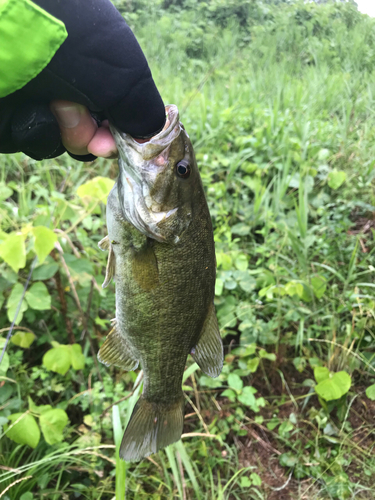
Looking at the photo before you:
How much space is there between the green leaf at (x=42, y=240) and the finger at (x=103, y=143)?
24.6 inches

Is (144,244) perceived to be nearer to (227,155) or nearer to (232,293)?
(232,293)

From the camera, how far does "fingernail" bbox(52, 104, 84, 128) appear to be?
3.75 ft

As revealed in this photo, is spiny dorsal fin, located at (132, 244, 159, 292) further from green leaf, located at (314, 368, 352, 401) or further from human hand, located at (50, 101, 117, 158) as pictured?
green leaf, located at (314, 368, 352, 401)

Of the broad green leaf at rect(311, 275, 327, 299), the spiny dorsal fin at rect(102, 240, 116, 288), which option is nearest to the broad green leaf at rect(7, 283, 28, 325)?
the spiny dorsal fin at rect(102, 240, 116, 288)

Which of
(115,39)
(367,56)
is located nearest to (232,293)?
(115,39)

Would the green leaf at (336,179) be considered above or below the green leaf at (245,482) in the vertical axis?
above

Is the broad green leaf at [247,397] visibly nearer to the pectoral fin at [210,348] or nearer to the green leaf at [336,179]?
the pectoral fin at [210,348]

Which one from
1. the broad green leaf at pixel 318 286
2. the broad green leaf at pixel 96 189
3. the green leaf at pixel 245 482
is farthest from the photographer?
the broad green leaf at pixel 318 286

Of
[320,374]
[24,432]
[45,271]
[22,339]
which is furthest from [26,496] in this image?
[320,374]

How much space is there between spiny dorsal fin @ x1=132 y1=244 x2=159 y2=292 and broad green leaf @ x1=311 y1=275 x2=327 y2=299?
153 centimetres

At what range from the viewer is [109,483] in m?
1.89

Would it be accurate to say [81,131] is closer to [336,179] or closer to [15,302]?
[15,302]

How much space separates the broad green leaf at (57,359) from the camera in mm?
1901

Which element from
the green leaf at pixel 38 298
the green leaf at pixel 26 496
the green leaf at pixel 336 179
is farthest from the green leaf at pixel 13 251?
the green leaf at pixel 336 179
